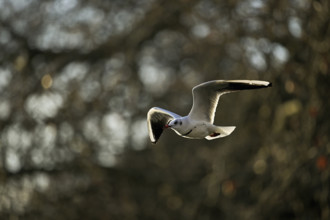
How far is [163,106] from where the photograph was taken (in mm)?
4902

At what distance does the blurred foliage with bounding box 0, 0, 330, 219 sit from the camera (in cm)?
473

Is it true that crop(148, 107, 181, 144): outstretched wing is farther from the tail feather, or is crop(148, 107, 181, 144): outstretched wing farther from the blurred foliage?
the blurred foliage

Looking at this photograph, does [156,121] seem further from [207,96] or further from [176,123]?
[176,123]

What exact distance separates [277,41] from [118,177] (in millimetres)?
1795

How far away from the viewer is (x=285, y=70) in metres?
4.75

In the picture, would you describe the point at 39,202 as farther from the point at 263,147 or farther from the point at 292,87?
the point at 292,87

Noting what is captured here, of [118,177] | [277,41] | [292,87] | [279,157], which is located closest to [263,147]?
[279,157]

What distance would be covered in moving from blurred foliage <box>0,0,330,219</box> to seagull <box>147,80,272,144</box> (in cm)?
297

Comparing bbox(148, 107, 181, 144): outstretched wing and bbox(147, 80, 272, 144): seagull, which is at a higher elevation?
bbox(147, 80, 272, 144): seagull

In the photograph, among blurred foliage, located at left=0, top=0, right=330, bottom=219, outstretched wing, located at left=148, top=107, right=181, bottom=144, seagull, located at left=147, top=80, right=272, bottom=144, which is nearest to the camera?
seagull, located at left=147, top=80, right=272, bottom=144

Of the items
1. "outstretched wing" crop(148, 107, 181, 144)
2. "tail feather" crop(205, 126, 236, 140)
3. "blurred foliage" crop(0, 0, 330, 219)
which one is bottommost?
"blurred foliage" crop(0, 0, 330, 219)

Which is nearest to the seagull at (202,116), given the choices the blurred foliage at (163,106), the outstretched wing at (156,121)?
the outstretched wing at (156,121)

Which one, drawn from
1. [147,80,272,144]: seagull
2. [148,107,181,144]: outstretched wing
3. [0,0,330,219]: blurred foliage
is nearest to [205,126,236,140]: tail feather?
[147,80,272,144]: seagull

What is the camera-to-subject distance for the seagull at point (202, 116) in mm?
1277
